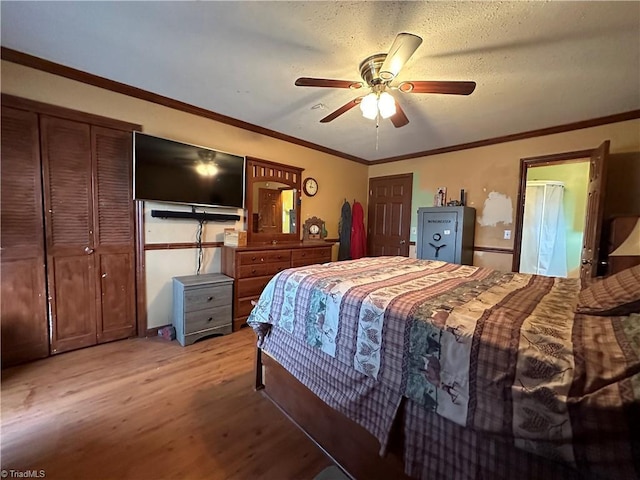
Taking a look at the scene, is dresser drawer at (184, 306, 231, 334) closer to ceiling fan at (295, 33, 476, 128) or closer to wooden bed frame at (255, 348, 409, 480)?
wooden bed frame at (255, 348, 409, 480)

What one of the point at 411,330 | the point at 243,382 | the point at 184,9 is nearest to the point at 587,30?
the point at 411,330

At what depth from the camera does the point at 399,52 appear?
152 cm

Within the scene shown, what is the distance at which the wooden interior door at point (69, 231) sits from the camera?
220cm

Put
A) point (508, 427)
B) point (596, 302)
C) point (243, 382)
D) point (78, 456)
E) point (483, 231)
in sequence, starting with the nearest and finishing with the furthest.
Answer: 1. point (508, 427)
2. point (596, 302)
3. point (78, 456)
4. point (243, 382)
5. point (483, 231)

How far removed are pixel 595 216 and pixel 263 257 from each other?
3.41 meters

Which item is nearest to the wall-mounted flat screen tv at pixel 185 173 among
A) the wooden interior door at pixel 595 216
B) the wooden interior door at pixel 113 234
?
the wooden interior door at pixel 113 234

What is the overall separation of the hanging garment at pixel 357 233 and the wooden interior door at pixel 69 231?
11.7 ft

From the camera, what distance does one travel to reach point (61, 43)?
6.13 feet

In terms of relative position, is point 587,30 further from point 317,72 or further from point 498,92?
point 317,72

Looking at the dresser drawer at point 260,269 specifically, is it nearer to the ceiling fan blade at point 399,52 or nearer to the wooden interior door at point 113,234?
the wooden interior door at point 113,234

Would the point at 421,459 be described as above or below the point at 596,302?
below

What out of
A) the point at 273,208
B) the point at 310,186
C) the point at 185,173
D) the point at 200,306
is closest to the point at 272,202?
the point at 273,208

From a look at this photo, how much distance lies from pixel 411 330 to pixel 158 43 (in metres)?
2.43

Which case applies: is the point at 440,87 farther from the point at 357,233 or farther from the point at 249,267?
Result: the point at 357,233
